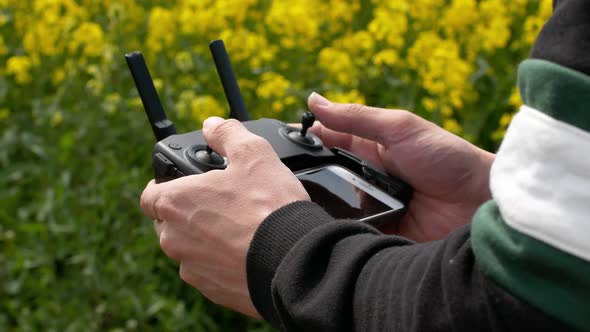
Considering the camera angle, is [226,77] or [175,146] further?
[226,77]

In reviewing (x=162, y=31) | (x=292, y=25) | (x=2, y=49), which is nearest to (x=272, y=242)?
(x=292, y=25)

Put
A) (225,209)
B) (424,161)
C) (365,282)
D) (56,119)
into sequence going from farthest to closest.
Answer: (56,119) < (424,161) < (225,209) < (365,282)

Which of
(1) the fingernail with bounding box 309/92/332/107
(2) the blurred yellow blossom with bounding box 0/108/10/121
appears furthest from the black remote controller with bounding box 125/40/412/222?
(2) the blurred yellow blossom with bounding box 0/108/10/121

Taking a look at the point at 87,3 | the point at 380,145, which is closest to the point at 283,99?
the point at 380,145

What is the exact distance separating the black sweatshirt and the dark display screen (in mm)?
369

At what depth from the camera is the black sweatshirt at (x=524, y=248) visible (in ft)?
2.31

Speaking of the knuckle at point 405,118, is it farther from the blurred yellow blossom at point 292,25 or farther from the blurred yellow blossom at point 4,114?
the blurred yellow blossom at point 4,114

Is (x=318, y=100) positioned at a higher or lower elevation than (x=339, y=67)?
higher

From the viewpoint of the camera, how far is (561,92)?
2.33 ft

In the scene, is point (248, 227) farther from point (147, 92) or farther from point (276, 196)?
point (147, 92)

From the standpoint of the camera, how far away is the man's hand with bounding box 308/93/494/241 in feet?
4.71

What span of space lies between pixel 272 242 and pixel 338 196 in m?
0.33

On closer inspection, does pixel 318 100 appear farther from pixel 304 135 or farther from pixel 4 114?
pixel 4 114

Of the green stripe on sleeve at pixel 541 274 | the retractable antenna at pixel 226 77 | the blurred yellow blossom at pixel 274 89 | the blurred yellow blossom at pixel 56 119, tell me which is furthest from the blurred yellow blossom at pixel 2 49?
the green stripe on sleeve at pixel 541 274
